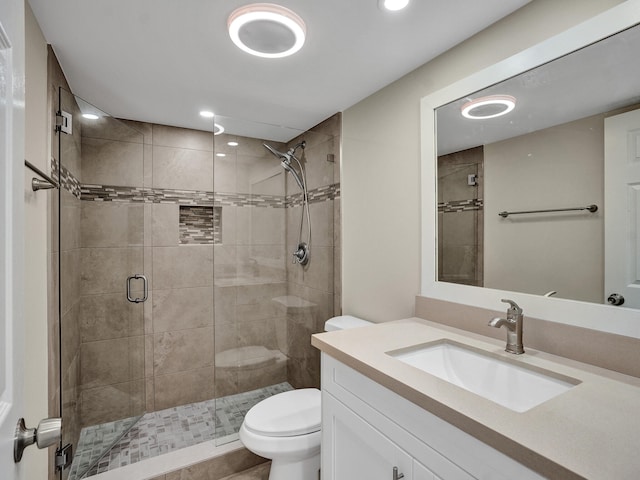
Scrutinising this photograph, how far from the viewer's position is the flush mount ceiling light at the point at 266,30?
1354 mm

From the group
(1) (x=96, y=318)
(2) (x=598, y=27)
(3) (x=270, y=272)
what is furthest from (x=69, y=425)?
(2) (x=598, y=27)

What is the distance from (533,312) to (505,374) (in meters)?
0.28

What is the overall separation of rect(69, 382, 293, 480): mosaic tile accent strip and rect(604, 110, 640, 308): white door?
198cm

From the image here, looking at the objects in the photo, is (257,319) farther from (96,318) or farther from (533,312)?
(533,312)

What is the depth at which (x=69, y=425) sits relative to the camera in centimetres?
179

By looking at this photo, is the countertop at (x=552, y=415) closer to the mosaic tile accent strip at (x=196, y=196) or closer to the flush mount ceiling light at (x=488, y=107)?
the flush mount ceiling light at (x=488, y=107)

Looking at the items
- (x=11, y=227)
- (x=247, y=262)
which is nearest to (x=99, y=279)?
(x=247, y=262)

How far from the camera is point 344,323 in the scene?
215 centimetres

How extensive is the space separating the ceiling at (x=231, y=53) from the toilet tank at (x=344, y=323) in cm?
133

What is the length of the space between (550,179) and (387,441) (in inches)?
45.0

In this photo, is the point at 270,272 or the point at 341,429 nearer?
the point at 341,429

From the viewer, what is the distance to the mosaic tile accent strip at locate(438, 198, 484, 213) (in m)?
1.54

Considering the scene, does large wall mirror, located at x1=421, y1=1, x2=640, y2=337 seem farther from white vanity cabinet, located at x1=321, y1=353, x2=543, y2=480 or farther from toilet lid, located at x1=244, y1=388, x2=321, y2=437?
toilet lid, located at x1=244, y1=388, x2=321, y2=437

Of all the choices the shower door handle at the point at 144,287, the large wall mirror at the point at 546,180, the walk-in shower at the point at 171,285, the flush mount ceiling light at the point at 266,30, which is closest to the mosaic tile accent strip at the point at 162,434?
the walk-in shower at the point at 171,285
